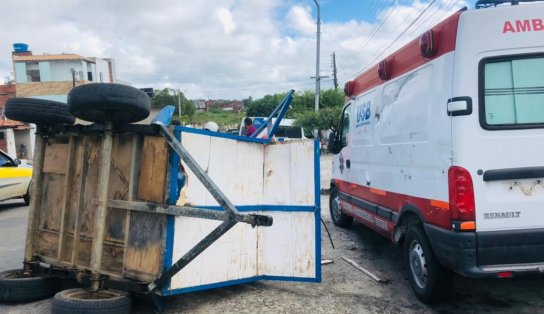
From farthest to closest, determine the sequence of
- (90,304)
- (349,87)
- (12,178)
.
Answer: (12,178), (349,87), (90,304)

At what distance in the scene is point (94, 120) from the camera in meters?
3.82

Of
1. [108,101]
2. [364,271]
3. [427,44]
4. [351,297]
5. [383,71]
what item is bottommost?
[351,297]

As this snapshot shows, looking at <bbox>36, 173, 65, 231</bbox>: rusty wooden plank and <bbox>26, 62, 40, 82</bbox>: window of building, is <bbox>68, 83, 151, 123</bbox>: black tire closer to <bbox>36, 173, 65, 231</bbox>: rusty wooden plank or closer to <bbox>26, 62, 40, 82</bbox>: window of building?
<bbox>36, 173, 65, 231</bbox>: rusty wooden plank

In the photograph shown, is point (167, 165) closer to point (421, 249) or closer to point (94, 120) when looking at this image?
point (94, 120)

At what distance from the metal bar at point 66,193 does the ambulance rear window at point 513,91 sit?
3.76 m

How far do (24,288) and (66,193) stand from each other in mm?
974

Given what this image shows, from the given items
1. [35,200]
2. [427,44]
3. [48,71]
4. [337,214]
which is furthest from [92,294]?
[48,71]

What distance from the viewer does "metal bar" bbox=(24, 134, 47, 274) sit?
4.31 metres

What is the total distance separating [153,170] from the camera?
12.7 feet

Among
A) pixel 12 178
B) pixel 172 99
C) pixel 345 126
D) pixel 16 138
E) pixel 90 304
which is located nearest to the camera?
pixel 90 304

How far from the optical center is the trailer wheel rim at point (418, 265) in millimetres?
4086

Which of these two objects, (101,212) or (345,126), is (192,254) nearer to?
(101,212)

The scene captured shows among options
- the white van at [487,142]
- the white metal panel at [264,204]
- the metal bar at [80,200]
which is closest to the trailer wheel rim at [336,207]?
the white metal panel at [264,204]

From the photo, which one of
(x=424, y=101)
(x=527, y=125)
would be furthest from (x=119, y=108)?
(x=527, y=125)
